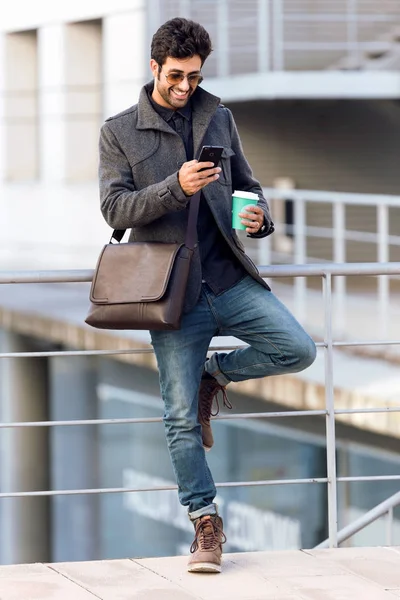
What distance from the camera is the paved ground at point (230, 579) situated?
392 centimetres

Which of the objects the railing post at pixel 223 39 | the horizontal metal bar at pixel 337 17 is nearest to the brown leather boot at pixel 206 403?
the railing post at pixel 223 39

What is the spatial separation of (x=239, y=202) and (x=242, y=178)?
256 mm

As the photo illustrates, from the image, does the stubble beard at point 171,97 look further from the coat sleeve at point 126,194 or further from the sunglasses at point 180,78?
the coat sleeve at point 126,194

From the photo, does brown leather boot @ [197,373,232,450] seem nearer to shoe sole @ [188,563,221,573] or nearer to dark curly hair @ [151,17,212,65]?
shoe sole @ [188,563,221,573]

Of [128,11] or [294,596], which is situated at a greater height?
[128,11]

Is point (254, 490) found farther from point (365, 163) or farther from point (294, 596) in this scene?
point (294, 596)

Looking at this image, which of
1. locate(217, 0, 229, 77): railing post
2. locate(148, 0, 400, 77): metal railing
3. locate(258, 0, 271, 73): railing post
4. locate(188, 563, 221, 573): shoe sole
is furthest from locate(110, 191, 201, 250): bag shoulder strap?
locate(148, 0, 400, 77): metal railing

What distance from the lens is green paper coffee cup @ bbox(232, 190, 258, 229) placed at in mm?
4012

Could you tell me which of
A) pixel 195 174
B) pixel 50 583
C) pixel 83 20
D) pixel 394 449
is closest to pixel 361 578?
pixel 50 583

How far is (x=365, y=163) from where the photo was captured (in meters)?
15.0

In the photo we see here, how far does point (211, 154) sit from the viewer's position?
380 centimetres

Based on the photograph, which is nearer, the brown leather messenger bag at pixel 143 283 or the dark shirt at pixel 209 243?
the brown leather messenger bag at pixel 143 283

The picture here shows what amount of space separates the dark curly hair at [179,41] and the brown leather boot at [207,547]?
139 centimetres

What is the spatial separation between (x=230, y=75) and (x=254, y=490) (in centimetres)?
444
